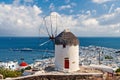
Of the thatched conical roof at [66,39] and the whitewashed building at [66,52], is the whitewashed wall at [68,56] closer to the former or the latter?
the whitewashed building at [66,52]

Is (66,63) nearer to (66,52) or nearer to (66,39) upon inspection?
(66,52)

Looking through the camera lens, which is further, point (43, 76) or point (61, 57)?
point (61, 57)

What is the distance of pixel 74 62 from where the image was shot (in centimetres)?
2188

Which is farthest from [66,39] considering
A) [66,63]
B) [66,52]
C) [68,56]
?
[66,63]

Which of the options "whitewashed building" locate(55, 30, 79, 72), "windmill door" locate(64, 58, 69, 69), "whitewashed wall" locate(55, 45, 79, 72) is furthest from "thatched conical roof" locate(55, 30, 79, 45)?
"windmill door" locate(64, 58, 69, 69)

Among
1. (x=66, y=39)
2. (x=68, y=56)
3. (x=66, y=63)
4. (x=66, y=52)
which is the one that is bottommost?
(x=66, y=63)

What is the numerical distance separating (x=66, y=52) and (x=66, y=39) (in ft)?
3.63

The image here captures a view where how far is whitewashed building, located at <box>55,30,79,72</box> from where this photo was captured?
21.7 meters

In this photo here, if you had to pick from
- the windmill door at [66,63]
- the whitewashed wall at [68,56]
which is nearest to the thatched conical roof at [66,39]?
the whitewashed wall at [68,56]

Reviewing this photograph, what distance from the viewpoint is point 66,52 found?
71.3 feet

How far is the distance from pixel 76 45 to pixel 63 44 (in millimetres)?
1147

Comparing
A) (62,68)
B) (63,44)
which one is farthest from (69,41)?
(62,68)

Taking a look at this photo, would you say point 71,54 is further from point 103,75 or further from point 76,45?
point 103,75

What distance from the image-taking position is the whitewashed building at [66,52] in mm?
21703
